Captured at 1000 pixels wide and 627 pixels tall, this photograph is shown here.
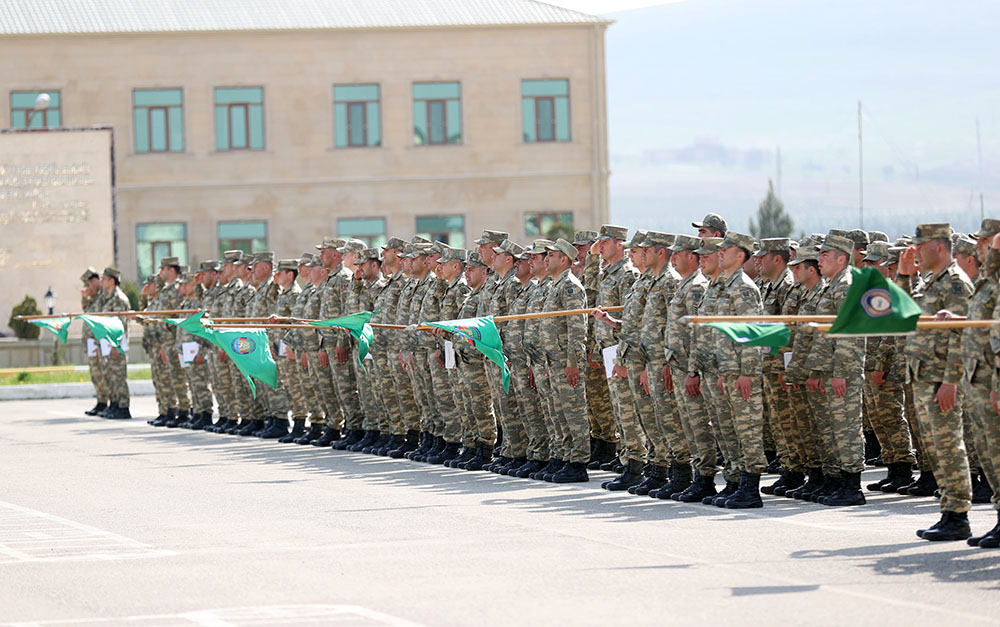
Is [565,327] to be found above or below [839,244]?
below

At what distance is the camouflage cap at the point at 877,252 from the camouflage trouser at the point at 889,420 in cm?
102

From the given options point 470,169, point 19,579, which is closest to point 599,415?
point 19,579

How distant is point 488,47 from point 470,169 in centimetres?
350

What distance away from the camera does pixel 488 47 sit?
4638 centimetres

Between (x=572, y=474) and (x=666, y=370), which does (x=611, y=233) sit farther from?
(x=572, y=474)

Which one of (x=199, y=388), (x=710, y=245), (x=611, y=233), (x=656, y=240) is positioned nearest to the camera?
(x=710, y=245)

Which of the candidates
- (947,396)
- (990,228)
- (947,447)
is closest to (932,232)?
(990,228)

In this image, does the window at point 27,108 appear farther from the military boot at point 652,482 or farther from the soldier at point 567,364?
the military boot at point 652,482

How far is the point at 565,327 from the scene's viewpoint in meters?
13.8

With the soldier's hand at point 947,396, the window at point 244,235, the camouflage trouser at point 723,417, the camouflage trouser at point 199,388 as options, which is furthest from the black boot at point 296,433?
the window at point 244,235

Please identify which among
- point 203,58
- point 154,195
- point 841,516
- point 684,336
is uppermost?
point 203,58

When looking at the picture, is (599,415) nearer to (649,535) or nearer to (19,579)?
(649,535)

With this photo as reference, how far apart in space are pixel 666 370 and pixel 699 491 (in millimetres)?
948

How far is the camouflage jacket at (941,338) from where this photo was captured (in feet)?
32.9
